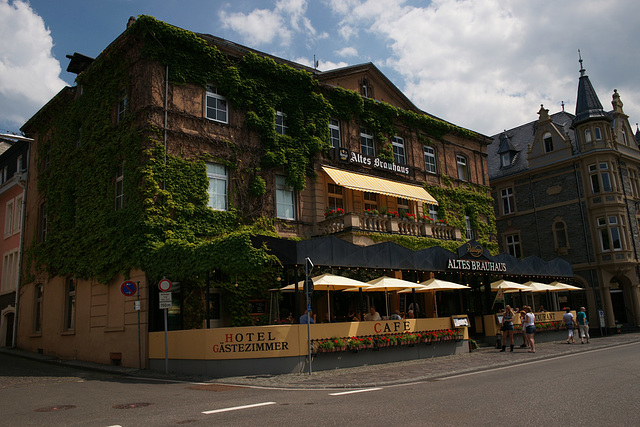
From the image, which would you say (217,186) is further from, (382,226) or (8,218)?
(8,218)

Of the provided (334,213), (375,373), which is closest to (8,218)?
(334,213)

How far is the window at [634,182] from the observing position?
128 feet

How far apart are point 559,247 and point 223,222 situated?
28.3 m

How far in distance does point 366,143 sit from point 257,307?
11578 mm

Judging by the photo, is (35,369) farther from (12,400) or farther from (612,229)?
(612,229)

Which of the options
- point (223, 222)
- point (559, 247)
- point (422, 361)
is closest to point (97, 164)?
point (223, 222)

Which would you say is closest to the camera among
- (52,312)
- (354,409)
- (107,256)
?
(354,409)

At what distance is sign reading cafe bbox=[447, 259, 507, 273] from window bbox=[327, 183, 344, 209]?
6.05 meters

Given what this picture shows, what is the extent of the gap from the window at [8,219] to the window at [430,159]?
24.0 m

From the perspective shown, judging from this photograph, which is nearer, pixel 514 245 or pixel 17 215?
pixel 17 215

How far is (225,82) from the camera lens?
22.2 m

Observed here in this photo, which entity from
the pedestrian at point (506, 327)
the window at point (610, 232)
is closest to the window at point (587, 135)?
the window at point (610, 232)

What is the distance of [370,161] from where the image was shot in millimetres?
26406

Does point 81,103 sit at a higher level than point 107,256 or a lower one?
higher
